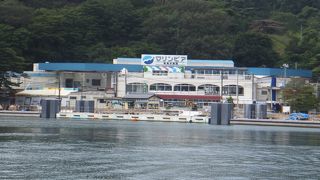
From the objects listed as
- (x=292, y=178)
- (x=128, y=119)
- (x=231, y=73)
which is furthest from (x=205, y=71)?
(x=292, y=178)

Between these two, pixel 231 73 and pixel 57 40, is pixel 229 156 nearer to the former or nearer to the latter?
pixel 231 73

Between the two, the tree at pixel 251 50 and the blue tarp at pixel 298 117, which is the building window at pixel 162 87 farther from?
the tree at pixel 251 50

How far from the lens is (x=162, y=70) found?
8500 centimetres

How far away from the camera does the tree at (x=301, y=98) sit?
78.9 m

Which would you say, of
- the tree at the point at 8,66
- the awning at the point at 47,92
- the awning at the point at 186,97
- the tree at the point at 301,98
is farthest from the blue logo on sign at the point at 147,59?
the tree at the point at 301,98

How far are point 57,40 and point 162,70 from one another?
1707 cm

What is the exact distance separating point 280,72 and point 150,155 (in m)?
55.2

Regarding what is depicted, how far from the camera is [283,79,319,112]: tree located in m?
78.9

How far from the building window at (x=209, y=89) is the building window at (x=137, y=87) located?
6.19 metres

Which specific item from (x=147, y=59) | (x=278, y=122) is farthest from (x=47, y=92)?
(x=278, y=122)

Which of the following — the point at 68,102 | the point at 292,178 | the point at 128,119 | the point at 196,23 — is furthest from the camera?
the point at 196,23

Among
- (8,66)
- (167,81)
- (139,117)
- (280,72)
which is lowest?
(139,117)

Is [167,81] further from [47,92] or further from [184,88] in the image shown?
[47,92]

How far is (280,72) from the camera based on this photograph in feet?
291
